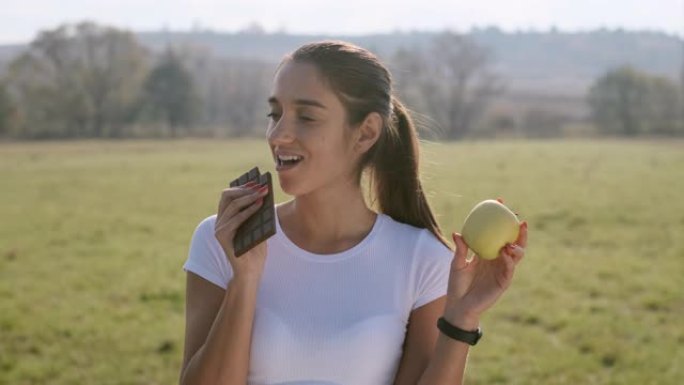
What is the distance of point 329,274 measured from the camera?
Result: 278 centimetres

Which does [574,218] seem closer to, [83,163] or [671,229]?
[671,229]

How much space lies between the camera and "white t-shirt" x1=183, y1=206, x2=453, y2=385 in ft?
8.64

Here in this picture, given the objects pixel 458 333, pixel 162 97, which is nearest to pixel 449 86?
pixel 162 97

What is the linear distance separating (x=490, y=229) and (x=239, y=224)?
765 mm

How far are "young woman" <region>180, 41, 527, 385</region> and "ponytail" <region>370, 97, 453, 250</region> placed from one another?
2.9 inches

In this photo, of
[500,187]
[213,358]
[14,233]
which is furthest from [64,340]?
[500,187]

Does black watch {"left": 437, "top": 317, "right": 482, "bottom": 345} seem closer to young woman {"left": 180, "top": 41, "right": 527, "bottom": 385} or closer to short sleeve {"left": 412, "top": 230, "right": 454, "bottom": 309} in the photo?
young woman {"left": 180, "top": 41, "right": 527, "bottom": 385}

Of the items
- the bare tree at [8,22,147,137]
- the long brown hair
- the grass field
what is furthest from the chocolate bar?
the bare tree at [8,22,147,137]

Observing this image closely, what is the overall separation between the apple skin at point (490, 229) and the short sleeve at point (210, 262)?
0.74 m

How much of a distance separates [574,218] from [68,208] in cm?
1073

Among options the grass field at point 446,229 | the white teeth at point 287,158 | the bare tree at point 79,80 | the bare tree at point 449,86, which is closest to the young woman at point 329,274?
the white teeth at point 287,158

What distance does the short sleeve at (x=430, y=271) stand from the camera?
282 centimetres

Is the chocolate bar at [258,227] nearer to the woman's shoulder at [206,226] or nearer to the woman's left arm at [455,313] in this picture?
the woman's shoulder at [206,226]

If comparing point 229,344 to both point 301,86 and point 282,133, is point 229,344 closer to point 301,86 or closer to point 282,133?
point 282,133
